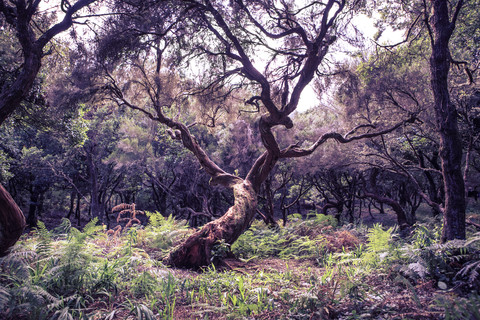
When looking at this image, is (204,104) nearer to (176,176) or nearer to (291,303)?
(291,303)

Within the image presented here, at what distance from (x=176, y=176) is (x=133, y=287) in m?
14.4

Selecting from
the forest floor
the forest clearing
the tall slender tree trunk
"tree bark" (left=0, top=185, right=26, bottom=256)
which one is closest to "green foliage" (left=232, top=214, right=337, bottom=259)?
the forest clearing

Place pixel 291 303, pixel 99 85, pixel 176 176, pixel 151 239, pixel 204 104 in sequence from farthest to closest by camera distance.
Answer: pixel 176 176
pixel 204 104
pixel 99 85
pixel 151 239
pixel 291 303

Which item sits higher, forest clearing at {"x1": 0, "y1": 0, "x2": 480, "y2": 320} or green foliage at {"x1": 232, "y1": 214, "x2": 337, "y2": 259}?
forest clearing at {"x1": 0, "y1": 0, "x2": 480, "y2": 320}

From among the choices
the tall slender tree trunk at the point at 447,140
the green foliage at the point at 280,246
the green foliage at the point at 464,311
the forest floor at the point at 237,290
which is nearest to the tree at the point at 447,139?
the tall slender tree trunk at the point at 447,140

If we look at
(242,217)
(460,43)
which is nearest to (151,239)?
(242,217)

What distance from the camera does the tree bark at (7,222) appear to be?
316 centimetres

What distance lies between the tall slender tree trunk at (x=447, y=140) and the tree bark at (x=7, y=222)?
19.3ft

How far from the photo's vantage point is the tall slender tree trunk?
13.0 ft

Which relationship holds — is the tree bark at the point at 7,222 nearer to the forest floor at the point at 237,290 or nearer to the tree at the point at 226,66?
the forest floor at the point at 237,290

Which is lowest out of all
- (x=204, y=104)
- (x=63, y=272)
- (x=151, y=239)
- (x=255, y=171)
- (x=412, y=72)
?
(x=151, y=239)

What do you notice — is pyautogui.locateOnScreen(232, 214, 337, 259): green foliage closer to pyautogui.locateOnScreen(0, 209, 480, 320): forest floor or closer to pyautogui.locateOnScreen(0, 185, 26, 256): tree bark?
pyautogui.locateOnScreen(0, 209, 480, 320): forest floor

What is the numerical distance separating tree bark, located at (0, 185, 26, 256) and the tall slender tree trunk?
5.87 metres

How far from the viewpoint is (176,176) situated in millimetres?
17375
